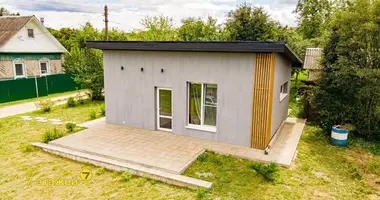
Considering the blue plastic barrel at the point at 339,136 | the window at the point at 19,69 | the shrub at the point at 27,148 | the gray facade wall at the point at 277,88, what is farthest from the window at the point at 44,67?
the blue plastic barrel at the point at 339,136

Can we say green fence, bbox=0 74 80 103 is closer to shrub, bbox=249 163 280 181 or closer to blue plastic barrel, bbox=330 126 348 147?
shrub, bbox=249 163 280 181

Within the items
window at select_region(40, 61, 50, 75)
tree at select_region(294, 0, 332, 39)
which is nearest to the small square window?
window at select_region(40, 61, 50, 75)

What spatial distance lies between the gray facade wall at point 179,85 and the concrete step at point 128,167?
262 centimetres

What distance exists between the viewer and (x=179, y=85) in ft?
27.4

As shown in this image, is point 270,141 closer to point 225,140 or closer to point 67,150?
point 225,140

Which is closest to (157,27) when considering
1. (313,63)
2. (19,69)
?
(19,69)

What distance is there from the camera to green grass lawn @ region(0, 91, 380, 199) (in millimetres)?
5266

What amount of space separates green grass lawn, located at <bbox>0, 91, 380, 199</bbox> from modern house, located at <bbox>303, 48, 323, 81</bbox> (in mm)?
3251

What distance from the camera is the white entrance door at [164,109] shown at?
8828 mm

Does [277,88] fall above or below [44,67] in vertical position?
below

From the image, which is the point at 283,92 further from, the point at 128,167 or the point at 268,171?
the point at 128,167

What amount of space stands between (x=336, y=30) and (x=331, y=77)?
1752 millimetres
